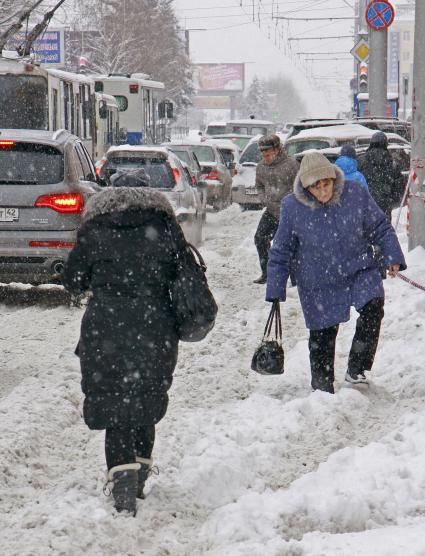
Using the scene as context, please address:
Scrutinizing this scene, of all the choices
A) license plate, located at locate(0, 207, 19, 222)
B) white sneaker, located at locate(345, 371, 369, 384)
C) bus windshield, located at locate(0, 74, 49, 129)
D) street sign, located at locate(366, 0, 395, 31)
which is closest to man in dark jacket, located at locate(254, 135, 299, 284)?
license plate, located at locate(0, 207, 19, 222)

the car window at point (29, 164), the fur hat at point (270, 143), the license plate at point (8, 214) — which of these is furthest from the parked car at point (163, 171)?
the license plate at point (8, 214)

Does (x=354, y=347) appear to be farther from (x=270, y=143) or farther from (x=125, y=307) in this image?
(x=270, y=143)

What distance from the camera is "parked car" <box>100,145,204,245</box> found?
14.1 m

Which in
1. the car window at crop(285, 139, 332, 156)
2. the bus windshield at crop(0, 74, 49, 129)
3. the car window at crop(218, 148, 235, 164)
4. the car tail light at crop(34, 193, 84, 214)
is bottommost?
the car window at crop(218, 148, 235, 164)

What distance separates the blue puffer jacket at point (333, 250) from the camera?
6773 mm

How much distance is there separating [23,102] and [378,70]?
349 inches

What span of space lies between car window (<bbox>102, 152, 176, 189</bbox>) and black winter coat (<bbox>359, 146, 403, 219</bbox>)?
2.51m

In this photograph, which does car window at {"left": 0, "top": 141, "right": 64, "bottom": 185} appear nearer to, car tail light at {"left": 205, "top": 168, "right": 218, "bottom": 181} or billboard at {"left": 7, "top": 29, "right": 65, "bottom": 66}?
car tail light at {"left": 205, "top": 168, "right": 218, "bottom": 181}

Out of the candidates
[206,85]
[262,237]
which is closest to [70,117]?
[262,237]

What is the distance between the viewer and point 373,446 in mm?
5641

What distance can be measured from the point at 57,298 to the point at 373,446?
6.60 m

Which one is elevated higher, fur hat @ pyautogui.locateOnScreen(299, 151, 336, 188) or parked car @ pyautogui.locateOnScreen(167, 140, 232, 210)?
fur hat @ pyautogui.locateOnScreen(299, 151, 336, 188)

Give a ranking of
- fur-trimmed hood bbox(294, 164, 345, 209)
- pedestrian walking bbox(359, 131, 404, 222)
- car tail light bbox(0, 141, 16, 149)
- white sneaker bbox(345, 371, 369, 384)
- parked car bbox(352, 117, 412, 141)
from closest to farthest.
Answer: fur-trimmed hood bbox(294, 164, 345, 209) → white sneaker bbox(345, 371, 369, 384) → car tail light bbox(0, 141, 16, 149) → pedestrian walking bbox(359, 131, 404, 222) → parked car bbox(352, 117, 412, 141)

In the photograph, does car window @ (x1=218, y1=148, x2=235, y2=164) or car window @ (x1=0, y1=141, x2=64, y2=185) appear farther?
car window @ (x1=218, y1=148, x2=235, y2=164)
